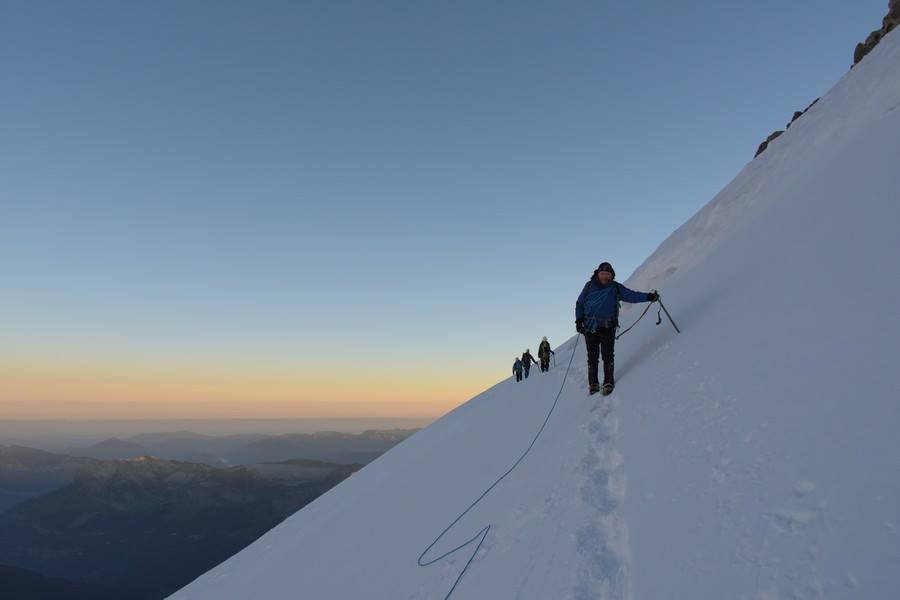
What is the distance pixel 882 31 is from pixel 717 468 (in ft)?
152

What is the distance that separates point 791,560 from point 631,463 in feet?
8.11

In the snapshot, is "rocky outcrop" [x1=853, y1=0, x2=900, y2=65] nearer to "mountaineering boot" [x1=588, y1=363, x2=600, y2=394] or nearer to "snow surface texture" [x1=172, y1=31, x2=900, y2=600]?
"snow surface texture" [x1=172, y1=31, x2=900, y2=600]

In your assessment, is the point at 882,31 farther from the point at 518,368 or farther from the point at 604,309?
the point at 604,309

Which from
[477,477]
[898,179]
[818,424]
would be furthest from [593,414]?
[898,179]

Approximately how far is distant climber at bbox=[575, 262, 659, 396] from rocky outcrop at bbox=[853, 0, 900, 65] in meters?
37.8

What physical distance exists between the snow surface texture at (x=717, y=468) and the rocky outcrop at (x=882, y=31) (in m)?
34.1

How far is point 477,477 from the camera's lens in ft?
25.4

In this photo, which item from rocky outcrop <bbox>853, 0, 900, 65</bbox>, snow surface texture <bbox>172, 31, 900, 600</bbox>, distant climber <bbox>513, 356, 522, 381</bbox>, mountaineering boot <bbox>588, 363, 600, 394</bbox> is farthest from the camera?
rocky outcrop <bbox>853, 0, 900, 65</bbox>

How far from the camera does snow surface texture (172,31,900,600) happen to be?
112 inches

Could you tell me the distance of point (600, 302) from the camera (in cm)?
841

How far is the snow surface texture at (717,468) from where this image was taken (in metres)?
2.85

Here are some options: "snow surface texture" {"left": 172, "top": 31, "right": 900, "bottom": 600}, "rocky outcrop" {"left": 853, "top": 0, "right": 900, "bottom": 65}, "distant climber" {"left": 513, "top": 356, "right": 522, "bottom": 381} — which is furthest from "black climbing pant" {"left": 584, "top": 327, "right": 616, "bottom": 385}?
"rocky outcrop" {"left": 853, "top": 0, "right": 900, "bottom": 65}

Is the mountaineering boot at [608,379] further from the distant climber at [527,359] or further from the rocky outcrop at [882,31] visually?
the rocky outcrop at [882,31]

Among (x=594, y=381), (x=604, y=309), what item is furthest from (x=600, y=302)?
(x=594, y=381)
